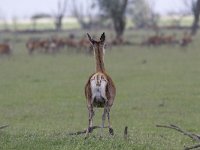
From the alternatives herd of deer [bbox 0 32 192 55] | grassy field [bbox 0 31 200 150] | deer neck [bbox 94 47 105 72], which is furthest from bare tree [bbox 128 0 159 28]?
deer neck [bbox 94 47 105 72]

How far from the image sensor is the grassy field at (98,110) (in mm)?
10039

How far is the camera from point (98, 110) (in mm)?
17531

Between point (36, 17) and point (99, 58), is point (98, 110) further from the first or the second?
point (36, 17)

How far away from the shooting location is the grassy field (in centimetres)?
1004

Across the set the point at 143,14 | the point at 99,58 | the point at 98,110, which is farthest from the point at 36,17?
the point at 99,58

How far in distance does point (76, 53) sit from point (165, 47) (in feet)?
24.1

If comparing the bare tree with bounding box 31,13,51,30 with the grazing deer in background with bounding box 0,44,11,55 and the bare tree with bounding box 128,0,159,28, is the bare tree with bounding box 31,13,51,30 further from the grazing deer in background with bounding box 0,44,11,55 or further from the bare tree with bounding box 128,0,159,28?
the grazing deer in background with bounding box 0,44,11,55

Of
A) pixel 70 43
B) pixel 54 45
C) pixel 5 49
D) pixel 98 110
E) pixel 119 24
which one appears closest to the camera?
pixel 98 110

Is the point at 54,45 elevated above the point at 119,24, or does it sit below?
below

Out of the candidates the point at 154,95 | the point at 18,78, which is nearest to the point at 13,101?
the point at 154,95

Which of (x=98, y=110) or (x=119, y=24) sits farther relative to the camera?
(x=119, y=24)

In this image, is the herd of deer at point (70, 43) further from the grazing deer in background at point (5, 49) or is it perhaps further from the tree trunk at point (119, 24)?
the tree trunk at point (119, 24)

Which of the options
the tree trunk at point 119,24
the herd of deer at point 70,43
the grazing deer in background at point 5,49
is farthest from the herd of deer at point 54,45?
the tree trunk at point 119,24

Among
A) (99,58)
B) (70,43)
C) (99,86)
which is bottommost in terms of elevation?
(70,43)
